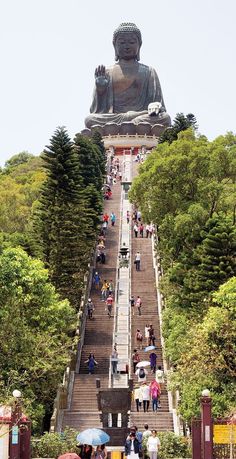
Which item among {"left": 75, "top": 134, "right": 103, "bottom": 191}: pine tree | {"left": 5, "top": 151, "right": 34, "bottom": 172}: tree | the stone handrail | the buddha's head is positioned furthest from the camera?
{"left": 5, "top": 151, "right": 34, "bottom": 172}: tree

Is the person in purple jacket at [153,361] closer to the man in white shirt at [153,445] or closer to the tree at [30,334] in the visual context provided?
the tree at [30,334]

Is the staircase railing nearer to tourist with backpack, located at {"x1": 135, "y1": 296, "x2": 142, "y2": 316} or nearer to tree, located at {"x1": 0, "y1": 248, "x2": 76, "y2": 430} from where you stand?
tourist with backpack, located at {"x1": 135, "y1": 296, "x2": 142, "y2": 316}

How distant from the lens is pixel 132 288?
109ft

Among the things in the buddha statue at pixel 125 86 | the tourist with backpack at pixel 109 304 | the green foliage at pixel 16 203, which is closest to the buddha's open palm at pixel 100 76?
the buddha statue at pixel 125 86

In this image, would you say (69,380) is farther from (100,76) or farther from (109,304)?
(100,76)

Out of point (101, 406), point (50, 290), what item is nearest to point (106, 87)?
point (50, 290)

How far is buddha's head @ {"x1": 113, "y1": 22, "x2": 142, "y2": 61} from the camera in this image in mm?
71188

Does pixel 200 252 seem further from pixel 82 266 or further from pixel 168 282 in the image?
pixel 82 266

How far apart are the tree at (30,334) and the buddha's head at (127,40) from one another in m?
49.4

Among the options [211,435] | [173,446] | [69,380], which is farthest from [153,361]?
[211,435]

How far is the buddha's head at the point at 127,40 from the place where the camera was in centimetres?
Answer: 7119

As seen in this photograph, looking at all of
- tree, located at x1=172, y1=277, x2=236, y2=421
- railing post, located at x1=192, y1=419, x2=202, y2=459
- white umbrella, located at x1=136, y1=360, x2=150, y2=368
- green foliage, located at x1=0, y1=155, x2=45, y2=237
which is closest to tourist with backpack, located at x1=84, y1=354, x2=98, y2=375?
white umbrella, located at x1=136, y1=360, x2=150, y2=368

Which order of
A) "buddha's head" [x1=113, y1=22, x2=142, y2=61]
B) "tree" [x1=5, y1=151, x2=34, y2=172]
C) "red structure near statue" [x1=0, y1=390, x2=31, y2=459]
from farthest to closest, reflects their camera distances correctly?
"tree" [x1=5, y1=151, x2=34, y2=172]
"buddha's head" [x1=113, y1=22, x2=142, y2=61]
"red structure near statue" [x1=0, y1=390, x2=31, y2=459]

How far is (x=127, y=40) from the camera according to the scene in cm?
7138
